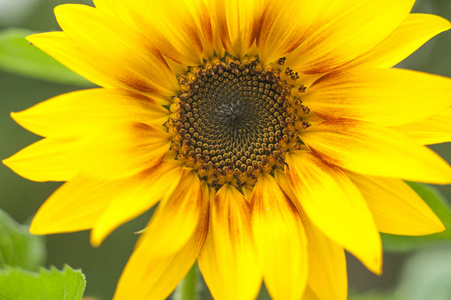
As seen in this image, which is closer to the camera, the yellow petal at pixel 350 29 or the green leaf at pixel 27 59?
the yellow petal at pixel 350 29

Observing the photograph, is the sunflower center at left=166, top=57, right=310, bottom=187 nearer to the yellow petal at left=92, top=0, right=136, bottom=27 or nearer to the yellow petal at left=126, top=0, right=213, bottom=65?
the yellow petal at left=126, top=0, right=213, bottom=65

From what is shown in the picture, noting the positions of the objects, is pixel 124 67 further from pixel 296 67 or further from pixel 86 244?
pixel 86 244

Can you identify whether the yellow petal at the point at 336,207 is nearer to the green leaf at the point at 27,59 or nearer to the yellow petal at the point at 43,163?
the yellow petal at the point at 43,163

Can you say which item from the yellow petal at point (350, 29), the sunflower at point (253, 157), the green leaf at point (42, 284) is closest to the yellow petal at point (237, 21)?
the sunflower at point (253, 157)

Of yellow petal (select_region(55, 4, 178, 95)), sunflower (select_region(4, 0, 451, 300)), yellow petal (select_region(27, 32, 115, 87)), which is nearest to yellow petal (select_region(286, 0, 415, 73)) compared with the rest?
sunflower (select_region(4, 0, 451, 300))

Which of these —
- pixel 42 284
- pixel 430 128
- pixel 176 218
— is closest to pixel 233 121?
pixel 176 218

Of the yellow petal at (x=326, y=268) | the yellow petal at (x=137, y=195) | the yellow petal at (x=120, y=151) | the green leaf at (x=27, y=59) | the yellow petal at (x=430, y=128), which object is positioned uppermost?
the green leaf at (x=27, y=59)
